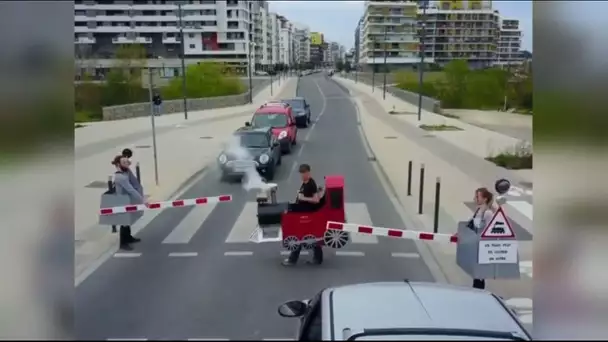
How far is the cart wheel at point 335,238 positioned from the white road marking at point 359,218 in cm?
105

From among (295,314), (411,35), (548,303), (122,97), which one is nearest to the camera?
(548,303)

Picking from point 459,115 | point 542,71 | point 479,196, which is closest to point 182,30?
point 479,196

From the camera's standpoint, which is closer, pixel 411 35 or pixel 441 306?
pixel 441 306

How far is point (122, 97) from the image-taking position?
1505 centimetres

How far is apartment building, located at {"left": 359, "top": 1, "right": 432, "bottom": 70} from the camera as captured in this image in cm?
2030

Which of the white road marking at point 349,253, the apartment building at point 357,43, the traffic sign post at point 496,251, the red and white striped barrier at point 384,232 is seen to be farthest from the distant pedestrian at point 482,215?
the apartment building at point 357,43

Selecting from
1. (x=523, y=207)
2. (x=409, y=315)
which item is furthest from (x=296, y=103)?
(x=409, y=315)

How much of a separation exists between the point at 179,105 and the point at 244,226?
638 centimetres

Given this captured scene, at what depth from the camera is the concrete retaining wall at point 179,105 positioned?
15.0 meters

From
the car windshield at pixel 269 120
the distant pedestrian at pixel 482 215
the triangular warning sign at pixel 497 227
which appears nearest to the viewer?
the triangular warning sign at pixel 497 227

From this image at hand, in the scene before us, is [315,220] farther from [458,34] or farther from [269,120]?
[458,34]

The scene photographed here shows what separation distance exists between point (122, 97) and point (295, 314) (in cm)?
1181

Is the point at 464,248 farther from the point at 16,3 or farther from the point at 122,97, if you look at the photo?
the point at 122,97

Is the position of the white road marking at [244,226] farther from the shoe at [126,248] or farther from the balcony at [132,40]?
the balcony at [132,40]
